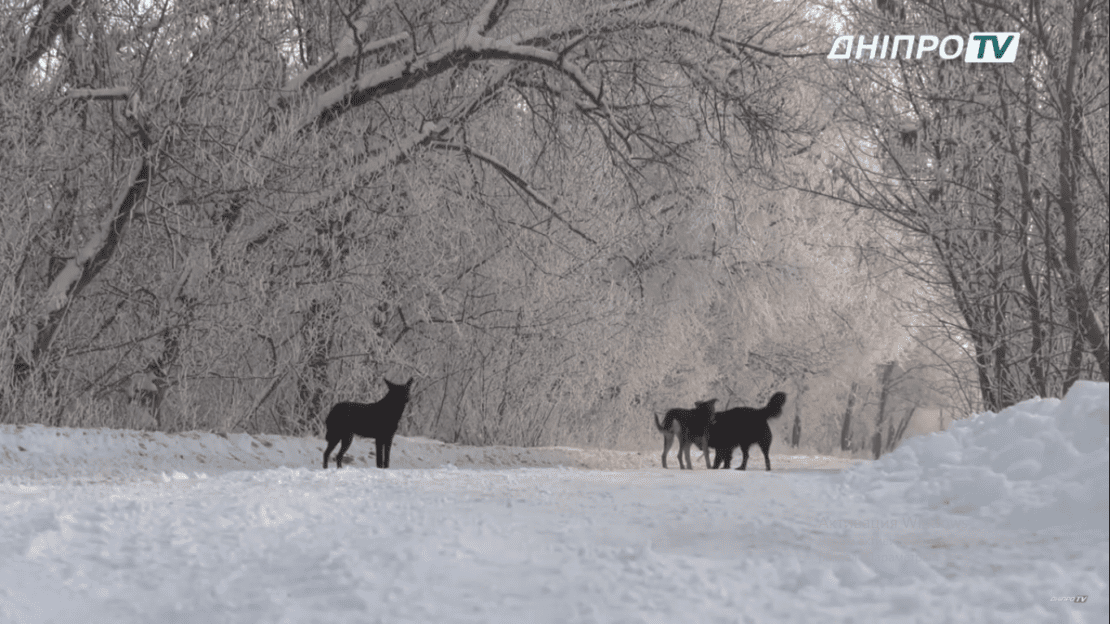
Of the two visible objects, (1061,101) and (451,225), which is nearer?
(1061,101)

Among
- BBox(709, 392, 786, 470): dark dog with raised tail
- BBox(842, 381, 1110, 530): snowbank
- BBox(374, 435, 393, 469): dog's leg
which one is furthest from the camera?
A: BBox(709, 392, 786, 470): dark dog with raised tail

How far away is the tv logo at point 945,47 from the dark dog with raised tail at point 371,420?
575 cm

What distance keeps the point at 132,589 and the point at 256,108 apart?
7564 millimetres

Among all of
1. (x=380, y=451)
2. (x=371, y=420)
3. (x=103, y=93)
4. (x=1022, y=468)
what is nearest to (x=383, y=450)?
(x=380, y=451)

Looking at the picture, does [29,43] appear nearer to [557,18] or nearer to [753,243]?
[557,18]

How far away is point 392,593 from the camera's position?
4312 mm

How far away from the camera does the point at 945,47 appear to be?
31.5 feet

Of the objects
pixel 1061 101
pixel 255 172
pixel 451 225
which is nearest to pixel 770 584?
pixel 1061 101

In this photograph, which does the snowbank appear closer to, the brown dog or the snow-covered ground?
the snow-covered ground

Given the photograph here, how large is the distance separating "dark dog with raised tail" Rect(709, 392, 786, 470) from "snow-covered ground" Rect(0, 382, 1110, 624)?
8.72 ft

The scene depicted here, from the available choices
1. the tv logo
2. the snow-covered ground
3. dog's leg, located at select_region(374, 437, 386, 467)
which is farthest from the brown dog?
the tv logo

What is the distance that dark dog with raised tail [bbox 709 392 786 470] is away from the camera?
413 inches

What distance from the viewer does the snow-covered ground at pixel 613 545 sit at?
412 cm

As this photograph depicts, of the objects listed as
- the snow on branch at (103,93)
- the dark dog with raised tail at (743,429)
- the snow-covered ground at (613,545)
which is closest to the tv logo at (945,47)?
the dark dog with raised tail at (743,429)
